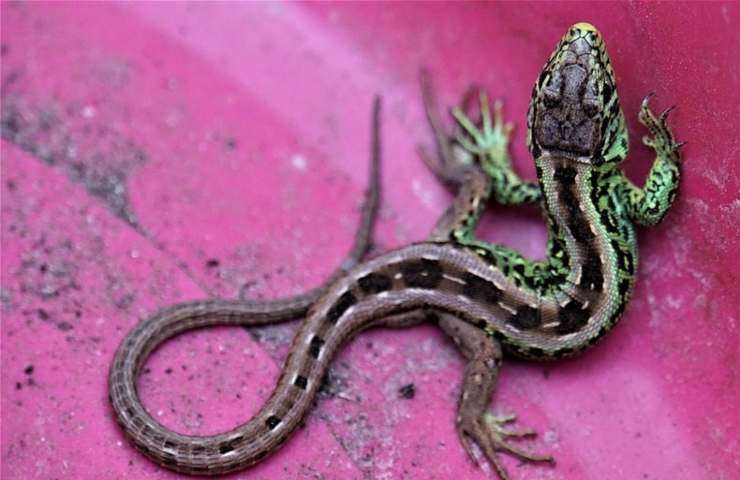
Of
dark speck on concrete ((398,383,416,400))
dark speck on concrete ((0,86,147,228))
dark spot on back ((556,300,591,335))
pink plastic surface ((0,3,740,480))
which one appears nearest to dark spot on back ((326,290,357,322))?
pink plastic surface ((0,3,740,480))

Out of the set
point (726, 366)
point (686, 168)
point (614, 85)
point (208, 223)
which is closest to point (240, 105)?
point (208, 223)

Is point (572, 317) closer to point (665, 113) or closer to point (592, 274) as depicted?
point (592, 274)

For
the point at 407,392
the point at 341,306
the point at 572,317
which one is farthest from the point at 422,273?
the point at 572,317

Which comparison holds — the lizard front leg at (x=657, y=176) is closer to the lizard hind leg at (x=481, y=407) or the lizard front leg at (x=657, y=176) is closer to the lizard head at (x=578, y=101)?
the lizard head at (x=578, y=101)

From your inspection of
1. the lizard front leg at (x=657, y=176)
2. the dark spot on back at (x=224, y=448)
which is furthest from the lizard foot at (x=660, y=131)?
the dark spot on back at (x=224, y=448)

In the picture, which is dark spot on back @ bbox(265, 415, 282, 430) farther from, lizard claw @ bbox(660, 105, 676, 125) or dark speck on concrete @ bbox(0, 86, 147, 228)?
lizard claw @ bbox(660, 105, 676, 125)

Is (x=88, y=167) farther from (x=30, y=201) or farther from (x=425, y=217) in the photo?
(x=425, y=217)
